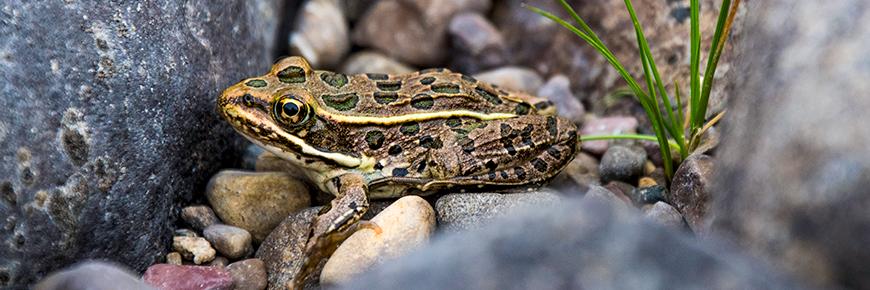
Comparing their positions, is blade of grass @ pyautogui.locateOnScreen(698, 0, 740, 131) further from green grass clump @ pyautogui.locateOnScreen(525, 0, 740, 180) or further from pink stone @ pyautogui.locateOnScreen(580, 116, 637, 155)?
pink stone @ pyautogui.locateOnScreen(580, 116, 637, 155)

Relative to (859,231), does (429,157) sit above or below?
below

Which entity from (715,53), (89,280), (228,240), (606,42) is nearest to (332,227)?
(228,240)

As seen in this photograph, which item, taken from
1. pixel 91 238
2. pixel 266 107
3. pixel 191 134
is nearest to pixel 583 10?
pixel 266 107

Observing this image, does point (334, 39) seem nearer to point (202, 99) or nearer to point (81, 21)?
point (202, 99)

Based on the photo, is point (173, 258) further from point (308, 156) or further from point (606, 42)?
point (606, 42)

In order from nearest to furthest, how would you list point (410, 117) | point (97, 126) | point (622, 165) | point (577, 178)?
point (97, 126)
point (410, 117)
point (622, 165)
point (577, 178)

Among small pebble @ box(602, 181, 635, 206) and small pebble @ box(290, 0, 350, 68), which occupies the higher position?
small pebble @ box(290, 0, 350, 68)

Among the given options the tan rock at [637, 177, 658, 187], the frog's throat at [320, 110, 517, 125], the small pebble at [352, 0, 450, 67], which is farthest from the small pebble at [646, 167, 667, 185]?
the small pebble at [352, 0, 450, 67]
